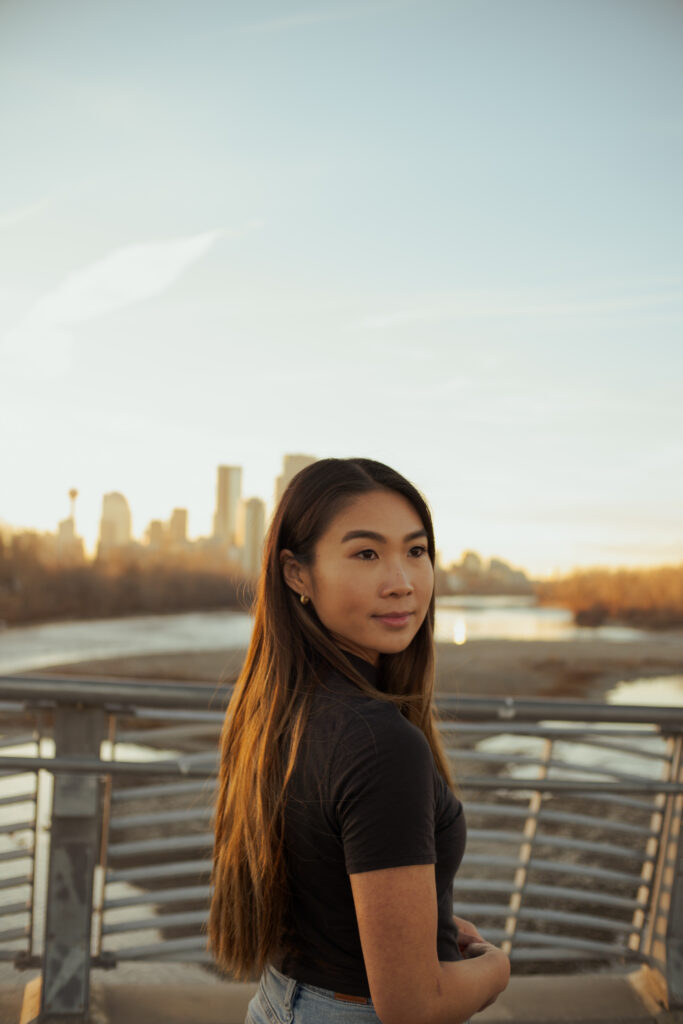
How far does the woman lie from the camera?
983 mm

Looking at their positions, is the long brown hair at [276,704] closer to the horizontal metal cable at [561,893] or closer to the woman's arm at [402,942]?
the woman's arm at [402,942]

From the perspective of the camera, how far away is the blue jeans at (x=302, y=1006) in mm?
1119

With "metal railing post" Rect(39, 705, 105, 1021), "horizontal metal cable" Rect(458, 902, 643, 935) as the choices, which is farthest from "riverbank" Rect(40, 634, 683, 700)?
"metal railing post" Rect(39, 705, 105, 1021)

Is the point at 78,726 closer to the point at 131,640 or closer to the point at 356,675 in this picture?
the point at 356,675

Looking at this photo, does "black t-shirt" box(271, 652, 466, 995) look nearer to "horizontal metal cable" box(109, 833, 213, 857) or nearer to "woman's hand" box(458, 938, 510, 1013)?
"woman's hand" box(458, 938, 510, 1013)

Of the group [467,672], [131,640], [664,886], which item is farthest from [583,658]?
[664,886]

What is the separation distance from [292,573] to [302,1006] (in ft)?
1.88

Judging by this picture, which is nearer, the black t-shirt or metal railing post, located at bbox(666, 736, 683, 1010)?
the black t-shirt

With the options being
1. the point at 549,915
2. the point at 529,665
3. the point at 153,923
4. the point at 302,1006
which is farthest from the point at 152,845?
the point at 529,665

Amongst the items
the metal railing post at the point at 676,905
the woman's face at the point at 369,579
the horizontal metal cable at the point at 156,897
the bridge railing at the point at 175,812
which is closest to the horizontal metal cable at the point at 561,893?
the bridge railing at the point at 175,812

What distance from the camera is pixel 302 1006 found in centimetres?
115

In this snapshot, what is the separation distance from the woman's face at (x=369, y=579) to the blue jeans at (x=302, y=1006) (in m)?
0.44

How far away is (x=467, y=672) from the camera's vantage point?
5109 centimetres

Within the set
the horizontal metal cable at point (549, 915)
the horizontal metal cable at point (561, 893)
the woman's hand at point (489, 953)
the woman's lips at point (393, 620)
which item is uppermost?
the woman's lips at point (393, 620)
